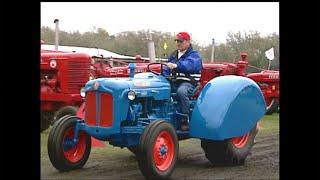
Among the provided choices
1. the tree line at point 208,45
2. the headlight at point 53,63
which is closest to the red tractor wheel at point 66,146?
the headlight at point 53,63

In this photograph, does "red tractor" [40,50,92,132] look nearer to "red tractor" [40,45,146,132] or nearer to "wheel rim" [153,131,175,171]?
"red tractor" [40,45,146,132]

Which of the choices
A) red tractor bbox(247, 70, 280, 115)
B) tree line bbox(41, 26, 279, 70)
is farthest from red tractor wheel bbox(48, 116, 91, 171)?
red tractor bbox(247, 70, 280, 115)

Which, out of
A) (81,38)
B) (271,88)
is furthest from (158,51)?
(271,88)

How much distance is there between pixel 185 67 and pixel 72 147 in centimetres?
152

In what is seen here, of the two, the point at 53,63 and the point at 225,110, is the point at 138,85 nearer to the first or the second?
the point at 225,110

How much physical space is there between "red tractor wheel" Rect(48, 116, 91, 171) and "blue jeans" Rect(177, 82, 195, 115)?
1107 mm

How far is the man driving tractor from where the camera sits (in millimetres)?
5543

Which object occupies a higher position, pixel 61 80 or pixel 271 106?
pixel 61 80

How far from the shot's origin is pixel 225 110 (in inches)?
213

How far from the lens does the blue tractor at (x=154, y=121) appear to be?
16.1 feet

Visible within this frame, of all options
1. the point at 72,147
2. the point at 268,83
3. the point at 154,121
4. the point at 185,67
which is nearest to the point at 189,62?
the point at 185,67

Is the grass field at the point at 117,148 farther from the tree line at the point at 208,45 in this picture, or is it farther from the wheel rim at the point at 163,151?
the wheel rim at the point at 163,151
